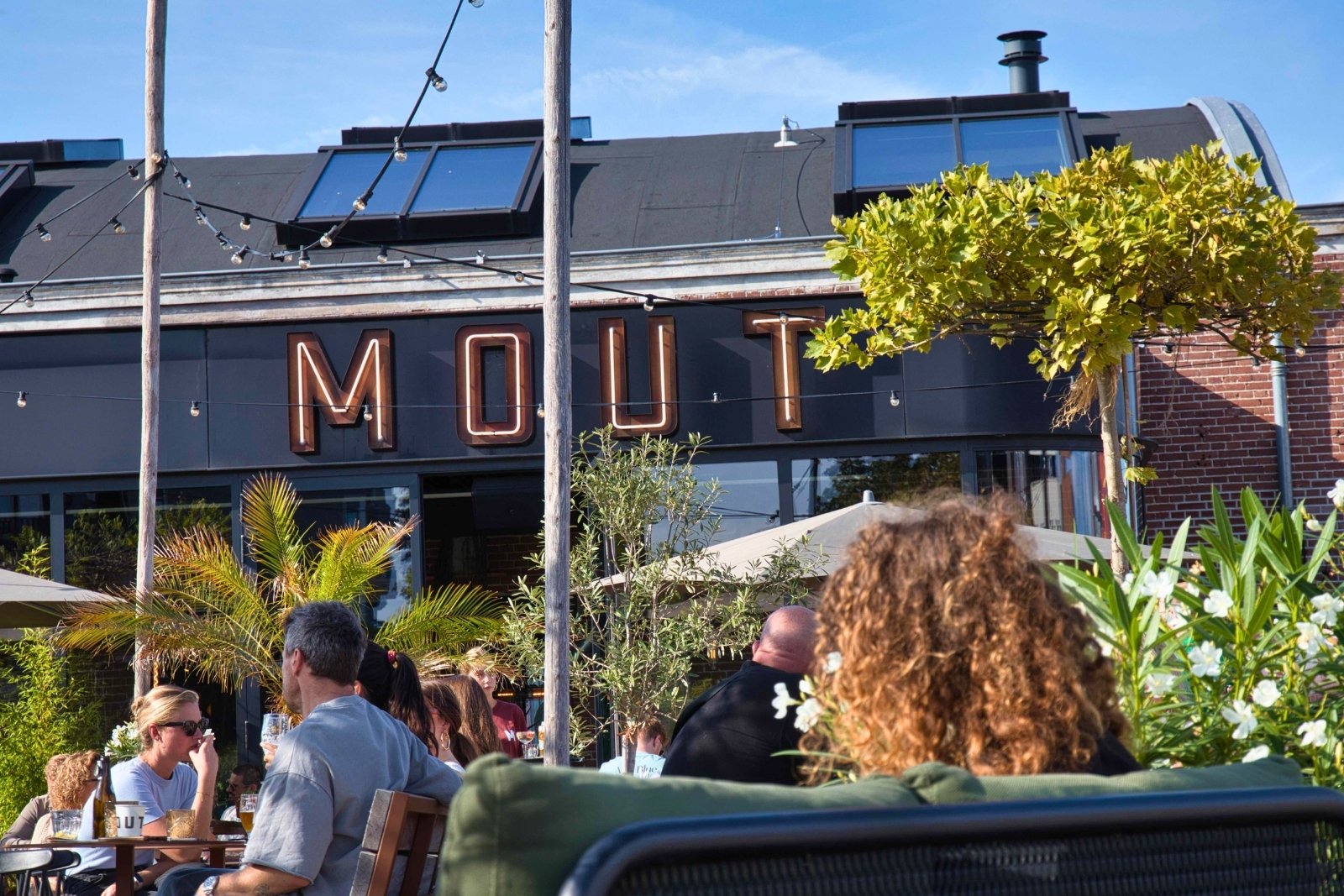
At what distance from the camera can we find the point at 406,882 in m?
3.66

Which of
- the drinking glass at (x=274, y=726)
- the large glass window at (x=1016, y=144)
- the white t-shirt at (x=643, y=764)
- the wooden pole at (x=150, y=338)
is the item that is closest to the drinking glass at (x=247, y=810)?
the drinking glass at (x=274, y=726)

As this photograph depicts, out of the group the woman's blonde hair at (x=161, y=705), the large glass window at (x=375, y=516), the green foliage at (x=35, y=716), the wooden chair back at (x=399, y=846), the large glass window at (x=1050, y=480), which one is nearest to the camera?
the wooden chair back at (x=399, y=846)

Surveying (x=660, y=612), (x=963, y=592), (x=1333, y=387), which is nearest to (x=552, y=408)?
(x=660, y=612)

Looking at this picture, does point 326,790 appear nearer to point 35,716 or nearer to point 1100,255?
point 1100,255

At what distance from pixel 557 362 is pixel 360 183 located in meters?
6.34

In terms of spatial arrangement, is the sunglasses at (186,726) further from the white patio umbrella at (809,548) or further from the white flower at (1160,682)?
the white flower at (1160,682)

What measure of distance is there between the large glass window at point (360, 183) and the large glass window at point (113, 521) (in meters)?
2.66

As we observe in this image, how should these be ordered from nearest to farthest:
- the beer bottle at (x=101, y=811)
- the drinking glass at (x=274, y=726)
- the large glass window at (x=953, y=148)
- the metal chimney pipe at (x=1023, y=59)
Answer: the beer bottle at (x=101, y=811)
the drinking glass at (x=274, y=726)
the large glass window at (x=953, y=148)
the metal chimney pipe at (x=1023, y=59)

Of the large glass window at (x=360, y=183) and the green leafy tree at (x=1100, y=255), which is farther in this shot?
the large glass window at (x=360, y=183)

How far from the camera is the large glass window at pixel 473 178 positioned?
1229cm

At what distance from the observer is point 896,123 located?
1309 centimetres

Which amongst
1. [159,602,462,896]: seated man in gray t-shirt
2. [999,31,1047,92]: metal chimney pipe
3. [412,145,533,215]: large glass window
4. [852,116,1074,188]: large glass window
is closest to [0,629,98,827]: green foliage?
[412,145,533,215]: large glass window

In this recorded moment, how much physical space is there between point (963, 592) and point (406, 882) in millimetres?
2341

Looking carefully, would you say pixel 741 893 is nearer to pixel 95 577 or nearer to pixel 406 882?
pixel 406 882
